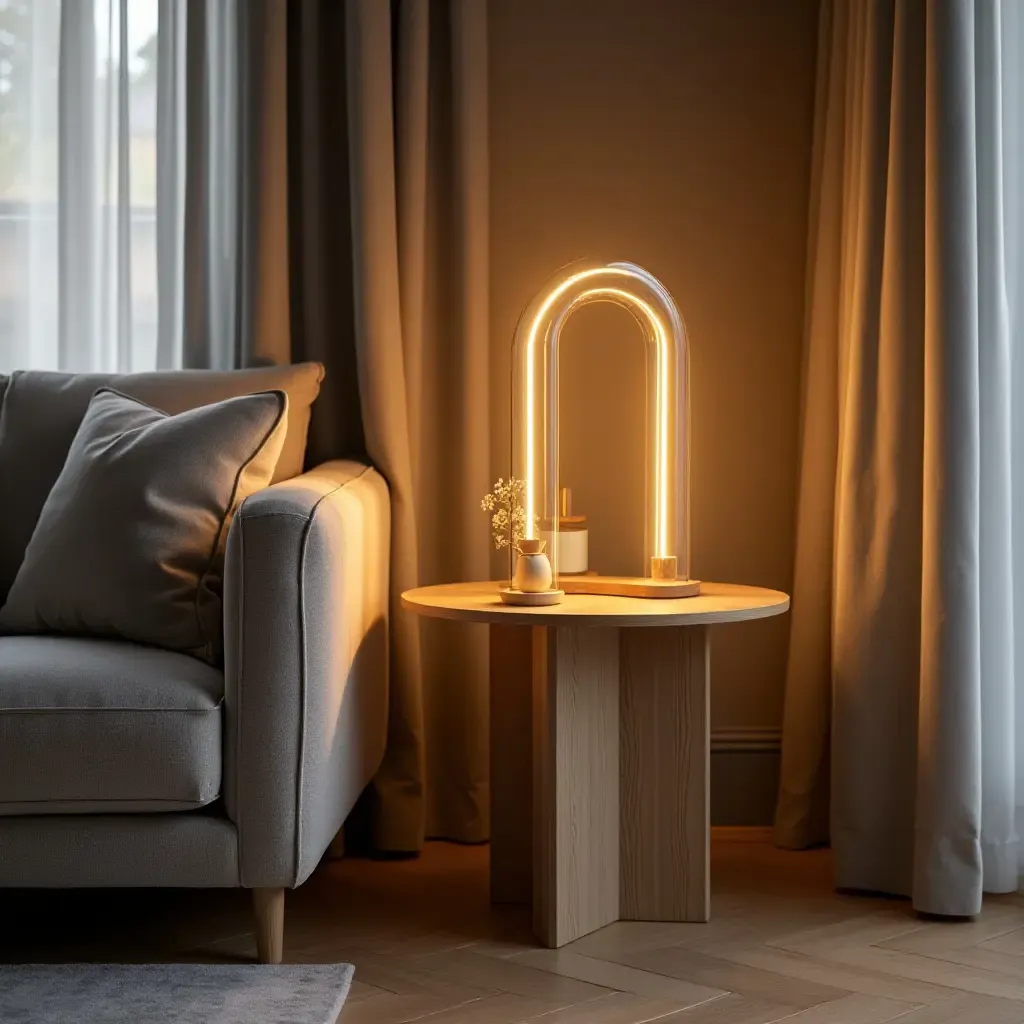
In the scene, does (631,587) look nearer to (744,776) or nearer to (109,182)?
(744,776)

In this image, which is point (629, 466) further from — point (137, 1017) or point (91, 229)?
point (137, 1017)

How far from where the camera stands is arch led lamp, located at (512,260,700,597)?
2248 mm

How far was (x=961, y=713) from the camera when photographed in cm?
214

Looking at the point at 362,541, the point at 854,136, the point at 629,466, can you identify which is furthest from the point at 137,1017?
the point at 854,136

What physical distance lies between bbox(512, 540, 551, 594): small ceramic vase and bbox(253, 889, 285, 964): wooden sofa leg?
22.5 inches

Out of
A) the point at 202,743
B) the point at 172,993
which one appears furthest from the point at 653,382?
the point at 172,993

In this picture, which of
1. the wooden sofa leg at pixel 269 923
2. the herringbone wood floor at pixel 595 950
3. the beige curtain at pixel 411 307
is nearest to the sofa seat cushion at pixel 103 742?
the wooden sofa leg at pixel 269 923

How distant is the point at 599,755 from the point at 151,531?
76 cm

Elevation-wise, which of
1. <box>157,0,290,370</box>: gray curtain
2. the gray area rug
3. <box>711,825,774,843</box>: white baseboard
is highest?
<box>157,0,290,370</box>: gray curtain

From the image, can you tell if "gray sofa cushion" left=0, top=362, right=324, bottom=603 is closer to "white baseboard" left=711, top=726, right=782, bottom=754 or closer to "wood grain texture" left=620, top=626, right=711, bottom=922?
"wood grain texture" left=620, top=626, right=711, bottom=922

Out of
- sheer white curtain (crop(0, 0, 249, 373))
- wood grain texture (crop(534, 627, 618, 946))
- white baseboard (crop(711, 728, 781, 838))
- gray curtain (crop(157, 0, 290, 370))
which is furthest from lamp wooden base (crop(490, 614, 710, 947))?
sheer white curtain (crop(0, 0, 249, 373))

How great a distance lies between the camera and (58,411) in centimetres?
239

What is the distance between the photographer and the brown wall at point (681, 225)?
2.72 metres

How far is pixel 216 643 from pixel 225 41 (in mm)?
1332
